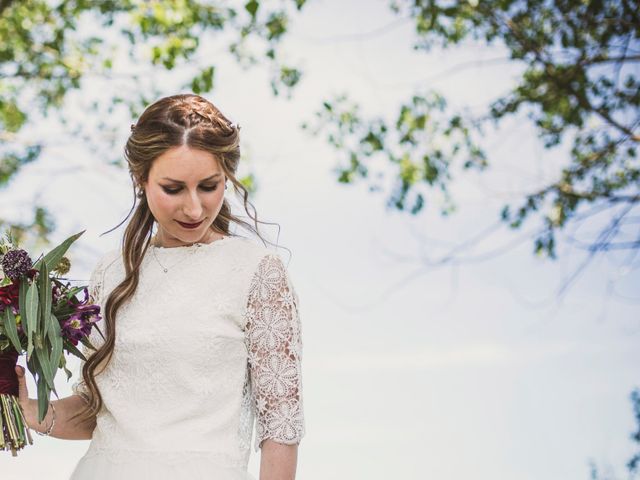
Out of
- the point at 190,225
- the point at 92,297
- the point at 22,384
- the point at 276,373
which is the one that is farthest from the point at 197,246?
the point at 22,384

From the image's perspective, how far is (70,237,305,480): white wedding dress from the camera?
2004mm

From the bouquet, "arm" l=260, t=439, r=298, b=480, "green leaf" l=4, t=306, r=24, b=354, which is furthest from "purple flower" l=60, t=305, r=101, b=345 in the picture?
"arm" l=260, t=439, r=298, b=480

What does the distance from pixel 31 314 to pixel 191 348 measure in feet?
1.21

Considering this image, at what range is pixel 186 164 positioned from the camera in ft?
6.66

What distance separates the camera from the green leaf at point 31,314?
75.4 inches

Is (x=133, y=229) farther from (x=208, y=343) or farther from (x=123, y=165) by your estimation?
(x=123, y=165)

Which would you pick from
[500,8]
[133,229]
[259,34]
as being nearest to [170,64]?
[259,34]

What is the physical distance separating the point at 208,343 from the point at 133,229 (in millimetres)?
433

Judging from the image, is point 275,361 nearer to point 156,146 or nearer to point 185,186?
point 185,186

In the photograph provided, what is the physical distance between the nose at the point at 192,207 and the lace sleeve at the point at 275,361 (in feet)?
0.78

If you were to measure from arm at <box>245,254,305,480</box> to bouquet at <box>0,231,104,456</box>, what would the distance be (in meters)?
0.39

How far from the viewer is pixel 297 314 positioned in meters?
2.08

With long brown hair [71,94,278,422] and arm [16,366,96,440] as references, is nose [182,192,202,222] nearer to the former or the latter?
A: long brown hair [71,94,278,422]

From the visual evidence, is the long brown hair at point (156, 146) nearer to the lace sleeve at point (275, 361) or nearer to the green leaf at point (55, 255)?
the green leaf at point (55, 255)
